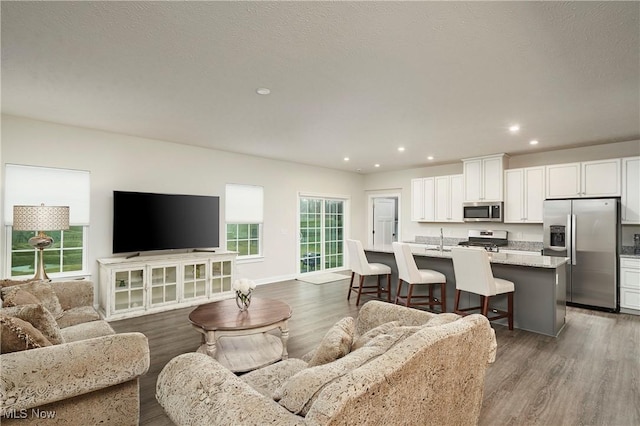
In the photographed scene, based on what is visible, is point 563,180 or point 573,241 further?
point 563,180

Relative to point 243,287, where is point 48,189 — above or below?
above

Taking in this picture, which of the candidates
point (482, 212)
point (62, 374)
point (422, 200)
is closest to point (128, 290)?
point (62, 374)

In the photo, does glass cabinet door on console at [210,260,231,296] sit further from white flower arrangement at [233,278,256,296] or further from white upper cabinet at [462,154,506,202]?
white upper cabinet at [462,154,506,202]

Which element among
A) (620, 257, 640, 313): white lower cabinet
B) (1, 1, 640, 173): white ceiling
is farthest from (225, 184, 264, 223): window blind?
(620, 257, 640, 313): white lower cabinet

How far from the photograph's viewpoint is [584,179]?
16.5 ft

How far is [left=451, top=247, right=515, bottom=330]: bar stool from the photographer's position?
3.57 meters

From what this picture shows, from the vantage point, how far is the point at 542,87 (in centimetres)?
291

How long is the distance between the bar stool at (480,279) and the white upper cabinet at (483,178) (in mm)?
2515

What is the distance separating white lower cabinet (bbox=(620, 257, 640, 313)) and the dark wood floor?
0.69 ft

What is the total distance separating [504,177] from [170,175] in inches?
230

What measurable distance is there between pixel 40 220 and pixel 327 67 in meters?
3.23

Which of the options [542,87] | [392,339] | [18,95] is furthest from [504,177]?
[18,95]

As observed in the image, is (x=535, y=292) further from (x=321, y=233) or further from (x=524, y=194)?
(x=321, y=233)

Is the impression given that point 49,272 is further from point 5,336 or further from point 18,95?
point 5,336
